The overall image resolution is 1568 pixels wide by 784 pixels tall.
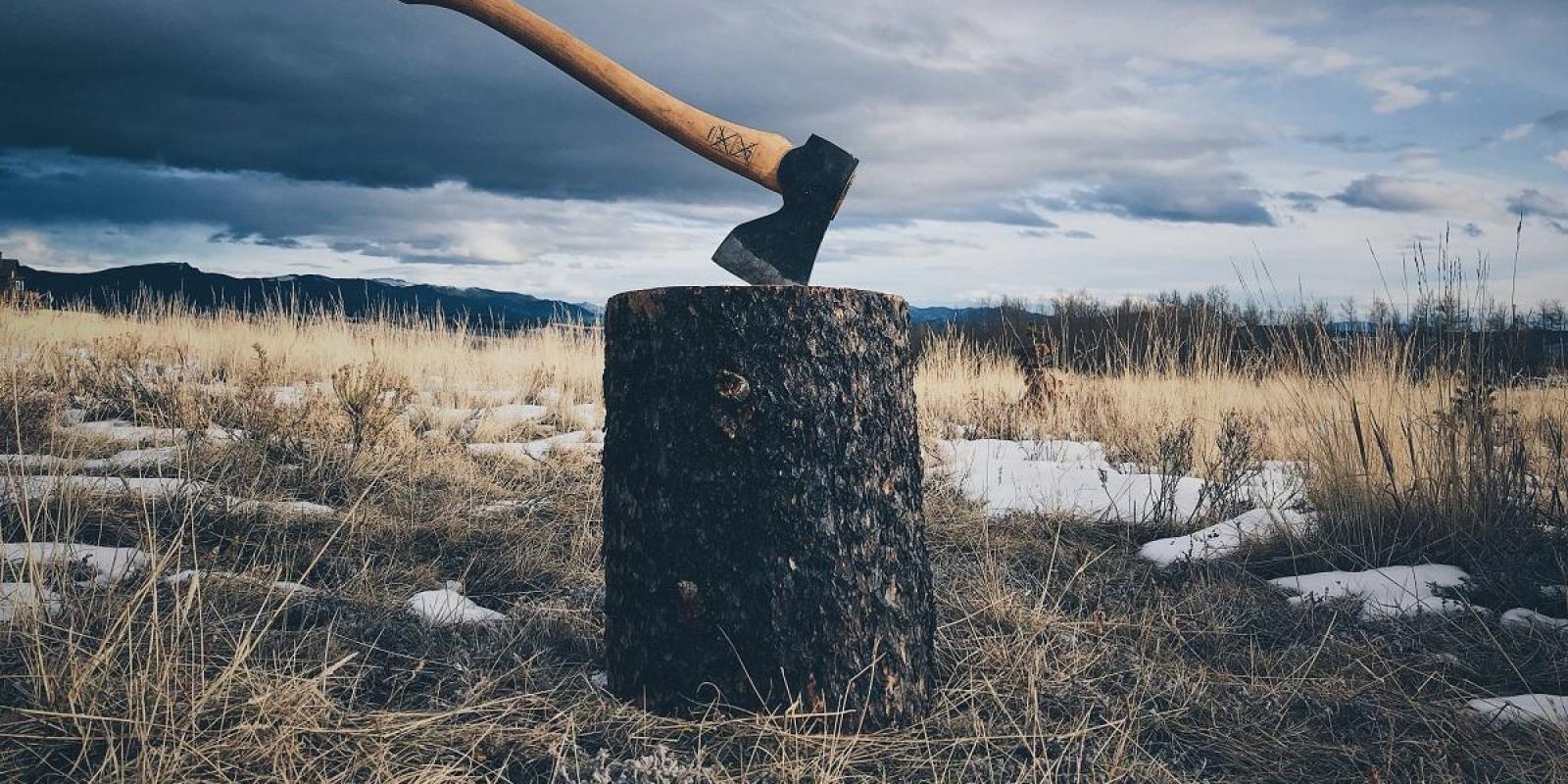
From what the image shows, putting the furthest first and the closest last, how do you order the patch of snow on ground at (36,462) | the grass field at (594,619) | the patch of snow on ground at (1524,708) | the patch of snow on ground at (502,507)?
the patch of snow on ground at (502,507) < the patch of snow on ground at (36,462) < the patch of snow on ground at (1524,708) < the grass field at (594,619)

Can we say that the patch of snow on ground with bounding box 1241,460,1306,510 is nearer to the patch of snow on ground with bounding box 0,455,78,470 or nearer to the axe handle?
the axe handle

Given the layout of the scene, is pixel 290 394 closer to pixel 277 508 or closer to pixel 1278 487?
pixel 277 508

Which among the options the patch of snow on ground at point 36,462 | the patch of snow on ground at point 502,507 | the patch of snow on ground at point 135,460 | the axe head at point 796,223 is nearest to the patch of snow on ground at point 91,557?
the patch of snow on ground at point 36,462

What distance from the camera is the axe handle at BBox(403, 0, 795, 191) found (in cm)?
307

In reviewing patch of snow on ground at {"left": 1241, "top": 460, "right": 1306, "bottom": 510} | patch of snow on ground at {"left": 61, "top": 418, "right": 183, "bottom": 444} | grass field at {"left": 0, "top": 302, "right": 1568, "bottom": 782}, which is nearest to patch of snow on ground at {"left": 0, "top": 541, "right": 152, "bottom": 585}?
grass field at {"left": 0, "top": 302, "right": 1568, "bottom": 782}

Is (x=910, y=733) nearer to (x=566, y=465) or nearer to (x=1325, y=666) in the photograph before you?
(x=1325, y=666)

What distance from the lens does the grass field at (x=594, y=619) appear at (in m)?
1.85

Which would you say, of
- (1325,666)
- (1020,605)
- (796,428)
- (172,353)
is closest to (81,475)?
(796,428)

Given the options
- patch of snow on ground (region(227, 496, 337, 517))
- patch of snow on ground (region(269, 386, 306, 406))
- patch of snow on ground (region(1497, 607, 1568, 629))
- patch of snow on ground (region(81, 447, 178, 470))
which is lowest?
patch of snow on ground (region(1497, 607, 1568, 629))

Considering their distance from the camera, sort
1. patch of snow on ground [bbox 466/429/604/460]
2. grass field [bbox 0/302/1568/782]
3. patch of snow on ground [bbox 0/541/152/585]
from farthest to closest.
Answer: patch of snow on ground [bbox 466/429/604/460] < patch of snow on ground [bbox 0/541/152/585] < grass field [bbox 0/302/1568/782]

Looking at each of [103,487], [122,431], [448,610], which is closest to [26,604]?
[448,610]

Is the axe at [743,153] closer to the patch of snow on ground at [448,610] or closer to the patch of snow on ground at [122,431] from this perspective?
the patch of snow on ground at [448,610]

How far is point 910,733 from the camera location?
212 cm

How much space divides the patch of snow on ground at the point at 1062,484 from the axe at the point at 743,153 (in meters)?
1.76
